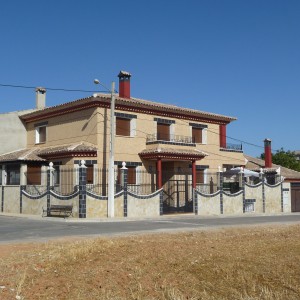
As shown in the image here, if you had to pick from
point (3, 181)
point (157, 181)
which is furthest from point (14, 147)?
point (157, 181)

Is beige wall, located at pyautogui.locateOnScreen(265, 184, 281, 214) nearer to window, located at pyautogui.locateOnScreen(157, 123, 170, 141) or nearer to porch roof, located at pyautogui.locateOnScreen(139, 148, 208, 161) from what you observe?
porch roof, located at pyautogui.locateOnScreen(139, 148, 208, 161)

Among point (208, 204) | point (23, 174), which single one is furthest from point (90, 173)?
point (208, 204)

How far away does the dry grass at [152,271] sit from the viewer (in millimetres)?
7098

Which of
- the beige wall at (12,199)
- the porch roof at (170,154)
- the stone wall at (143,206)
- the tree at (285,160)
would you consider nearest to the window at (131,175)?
the porch roof at (170,154)

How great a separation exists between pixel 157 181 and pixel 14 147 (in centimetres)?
1089

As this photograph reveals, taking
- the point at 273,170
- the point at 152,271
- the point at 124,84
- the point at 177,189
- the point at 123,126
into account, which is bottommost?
the point at 152,271

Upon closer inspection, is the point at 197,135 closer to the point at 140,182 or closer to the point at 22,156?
the point at 140,182

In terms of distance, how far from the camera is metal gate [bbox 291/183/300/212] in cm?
3624

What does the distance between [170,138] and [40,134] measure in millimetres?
9077

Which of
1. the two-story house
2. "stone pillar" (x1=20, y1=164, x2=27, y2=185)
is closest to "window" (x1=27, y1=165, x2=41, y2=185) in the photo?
the two-story house

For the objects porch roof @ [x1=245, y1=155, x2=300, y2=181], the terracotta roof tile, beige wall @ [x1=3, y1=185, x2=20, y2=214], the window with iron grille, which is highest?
the terracotta roof tile

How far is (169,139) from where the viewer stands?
31.9m

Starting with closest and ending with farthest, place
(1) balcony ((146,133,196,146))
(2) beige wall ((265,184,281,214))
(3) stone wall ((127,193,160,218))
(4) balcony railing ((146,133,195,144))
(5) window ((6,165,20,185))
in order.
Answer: (3) stone wall ((127,193,160,218)) → (5) window ((6,165,20,185)) → (1) balcony ((146,133,196,146)) → (4) balcony railing ((146,133,195,144)) → (2) beige wall ((265,184,281,214))

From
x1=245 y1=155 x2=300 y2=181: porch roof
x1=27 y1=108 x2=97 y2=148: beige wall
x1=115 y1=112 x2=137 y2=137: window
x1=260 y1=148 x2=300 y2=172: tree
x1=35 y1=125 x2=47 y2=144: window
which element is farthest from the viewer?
x1=260 y1=148 x2=300 y2=172: tree
